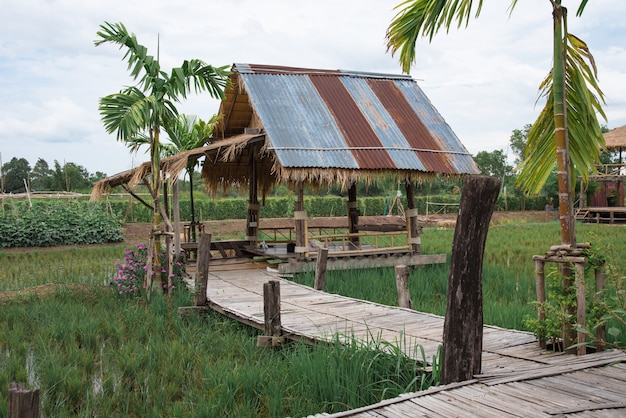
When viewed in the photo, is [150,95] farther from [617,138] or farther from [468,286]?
[617,138]

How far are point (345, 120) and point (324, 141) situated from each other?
98 cm

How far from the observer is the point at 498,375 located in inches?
169

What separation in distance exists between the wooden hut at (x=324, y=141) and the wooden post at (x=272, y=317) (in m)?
3.74

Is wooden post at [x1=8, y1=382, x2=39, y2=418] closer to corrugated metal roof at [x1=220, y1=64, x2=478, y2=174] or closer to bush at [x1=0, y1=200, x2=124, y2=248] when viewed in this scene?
corrugated metal roof at [x1=220, y1=64, x2=478, y2=174]

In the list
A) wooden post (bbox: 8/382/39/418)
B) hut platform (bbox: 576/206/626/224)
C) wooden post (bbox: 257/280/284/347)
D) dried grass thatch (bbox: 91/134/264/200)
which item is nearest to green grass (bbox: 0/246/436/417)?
wooden post (bbox: 257/280/284/347)

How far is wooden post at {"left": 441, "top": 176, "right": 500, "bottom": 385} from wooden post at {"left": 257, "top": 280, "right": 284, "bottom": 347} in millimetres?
2297

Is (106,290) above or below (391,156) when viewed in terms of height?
below

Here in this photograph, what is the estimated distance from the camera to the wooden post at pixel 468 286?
167 inches

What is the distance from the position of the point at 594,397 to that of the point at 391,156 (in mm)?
7121

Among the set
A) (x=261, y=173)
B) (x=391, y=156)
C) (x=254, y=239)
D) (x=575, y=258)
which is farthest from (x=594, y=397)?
(x=261, y=173)

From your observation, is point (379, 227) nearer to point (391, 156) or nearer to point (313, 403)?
point (391, 156)

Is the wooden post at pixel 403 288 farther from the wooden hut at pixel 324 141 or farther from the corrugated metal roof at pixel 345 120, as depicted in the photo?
the corrugated metal roof at pixel 345 120

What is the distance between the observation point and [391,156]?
10648mm

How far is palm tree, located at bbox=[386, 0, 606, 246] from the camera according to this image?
493cm
